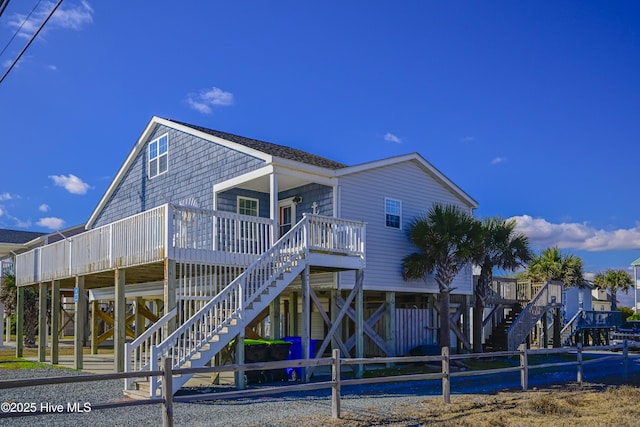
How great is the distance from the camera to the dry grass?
10.8 m

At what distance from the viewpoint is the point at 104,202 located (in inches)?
1126

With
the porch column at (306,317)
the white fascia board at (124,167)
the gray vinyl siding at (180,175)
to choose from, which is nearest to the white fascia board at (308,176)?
the gray vinyl siding at (180,175)

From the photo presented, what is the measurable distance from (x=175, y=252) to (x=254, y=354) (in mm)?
3200

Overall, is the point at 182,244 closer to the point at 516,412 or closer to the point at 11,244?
the point at 516,412

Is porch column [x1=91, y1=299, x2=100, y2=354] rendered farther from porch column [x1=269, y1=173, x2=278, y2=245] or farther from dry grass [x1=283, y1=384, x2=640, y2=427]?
dry grass [x1=283, y1=384, x2=640, y2=427]

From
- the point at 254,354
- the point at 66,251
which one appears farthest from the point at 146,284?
the point at 254,354

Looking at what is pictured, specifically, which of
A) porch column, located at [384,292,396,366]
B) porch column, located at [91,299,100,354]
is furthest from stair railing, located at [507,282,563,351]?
porch column, located at [91,299,100,354]

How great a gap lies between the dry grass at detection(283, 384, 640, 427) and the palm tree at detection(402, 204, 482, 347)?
7.08m

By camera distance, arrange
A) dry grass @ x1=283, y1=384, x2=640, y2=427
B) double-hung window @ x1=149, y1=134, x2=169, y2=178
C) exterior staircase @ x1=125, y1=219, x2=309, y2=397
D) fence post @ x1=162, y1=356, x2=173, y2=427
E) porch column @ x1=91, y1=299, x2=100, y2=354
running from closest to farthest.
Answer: fence post @ x1=162, y1=356, x2=173, y2=427
dry grass @ x1=283, y1=384, x2=640, y2=427
exterior staircase @ x1=125, y1=219, x2=309, y2=397
double-hung window @ x1=149, y1=134, x2=169, y2=178
porch column @ x1=91, y1=299, x2=100, y2=354

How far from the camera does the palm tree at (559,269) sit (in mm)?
40594

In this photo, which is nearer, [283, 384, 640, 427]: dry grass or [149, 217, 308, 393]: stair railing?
[283, 384, 640, 427]: dry grass

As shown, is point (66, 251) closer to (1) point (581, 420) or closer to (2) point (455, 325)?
(2) point (455, 325)

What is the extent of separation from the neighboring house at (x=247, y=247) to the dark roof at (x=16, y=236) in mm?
17369

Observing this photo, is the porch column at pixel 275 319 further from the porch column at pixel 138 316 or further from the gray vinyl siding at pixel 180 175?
the porch column at pixel 138 316
